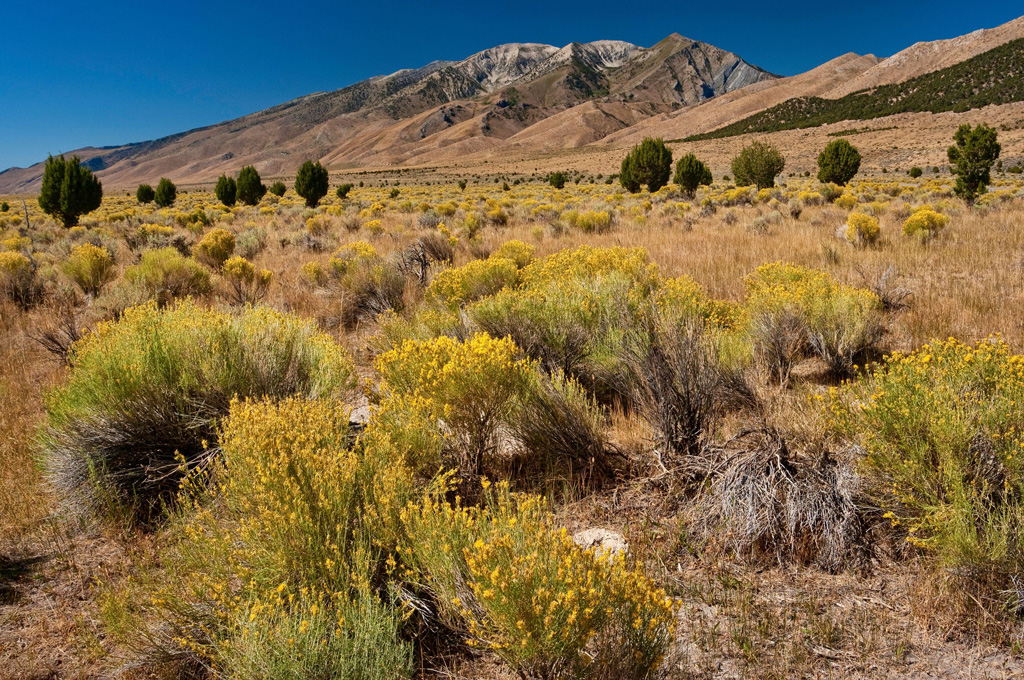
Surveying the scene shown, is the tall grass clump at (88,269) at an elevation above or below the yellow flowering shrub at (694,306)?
above

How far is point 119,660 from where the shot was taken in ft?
6.24

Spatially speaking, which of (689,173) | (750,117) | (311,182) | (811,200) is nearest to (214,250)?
(311,182)

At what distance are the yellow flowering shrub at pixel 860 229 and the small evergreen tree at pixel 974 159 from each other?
30.1 feet

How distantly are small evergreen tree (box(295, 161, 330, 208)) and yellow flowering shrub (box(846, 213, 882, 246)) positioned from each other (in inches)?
936

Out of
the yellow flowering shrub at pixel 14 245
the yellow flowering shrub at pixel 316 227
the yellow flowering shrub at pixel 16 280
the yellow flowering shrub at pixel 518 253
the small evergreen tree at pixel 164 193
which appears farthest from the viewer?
the small evergreen tree at pixel 164 193

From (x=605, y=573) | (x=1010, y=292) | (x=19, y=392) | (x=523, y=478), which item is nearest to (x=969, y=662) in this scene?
(x=605, y=573)

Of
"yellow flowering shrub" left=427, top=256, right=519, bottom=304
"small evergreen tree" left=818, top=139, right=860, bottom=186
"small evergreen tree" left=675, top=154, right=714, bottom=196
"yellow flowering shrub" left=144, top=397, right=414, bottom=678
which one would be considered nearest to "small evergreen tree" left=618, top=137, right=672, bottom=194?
"small evergreen tree" left=675, top=154, right=714, bottom=196

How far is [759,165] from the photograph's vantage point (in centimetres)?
2098

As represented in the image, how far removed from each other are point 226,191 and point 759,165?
27715mm

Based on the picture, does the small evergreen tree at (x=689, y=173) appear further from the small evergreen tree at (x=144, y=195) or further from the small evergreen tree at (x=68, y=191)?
the small evergreen tree at (x=144, y=195)

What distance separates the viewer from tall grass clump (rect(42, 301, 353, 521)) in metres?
2.96

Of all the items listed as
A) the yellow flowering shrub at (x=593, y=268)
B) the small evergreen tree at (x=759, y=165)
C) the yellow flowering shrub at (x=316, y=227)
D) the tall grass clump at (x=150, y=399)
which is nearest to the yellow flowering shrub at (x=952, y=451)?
the yellow flowering shrub at (x=593, y=268)

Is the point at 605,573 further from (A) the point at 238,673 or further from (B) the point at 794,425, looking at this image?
(B) the point at 794,425

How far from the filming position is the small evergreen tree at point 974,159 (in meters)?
13.9
